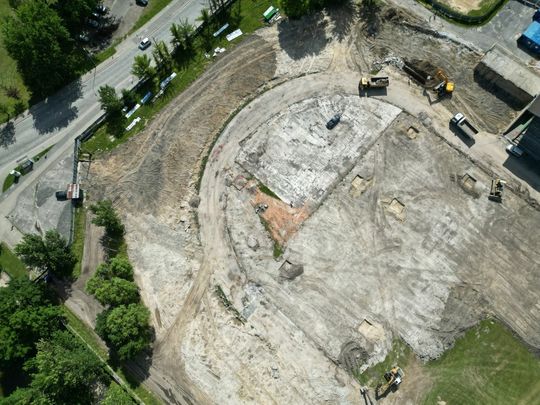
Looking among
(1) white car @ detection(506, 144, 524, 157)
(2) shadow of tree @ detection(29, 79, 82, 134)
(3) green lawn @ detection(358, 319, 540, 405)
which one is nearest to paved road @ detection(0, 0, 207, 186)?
(2) shadow of tree @ detection(29, 79, 82, 134)

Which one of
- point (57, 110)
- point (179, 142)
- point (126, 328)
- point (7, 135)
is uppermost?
point (7, 135)

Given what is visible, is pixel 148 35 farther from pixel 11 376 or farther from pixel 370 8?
pixel 11 376

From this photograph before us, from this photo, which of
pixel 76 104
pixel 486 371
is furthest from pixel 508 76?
pixel 76 104

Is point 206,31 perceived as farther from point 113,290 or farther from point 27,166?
point 113,290

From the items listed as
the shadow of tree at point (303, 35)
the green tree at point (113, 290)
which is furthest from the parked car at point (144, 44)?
the green tree at point (113, 290)

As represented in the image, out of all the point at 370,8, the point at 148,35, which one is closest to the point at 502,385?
the point at 370,8

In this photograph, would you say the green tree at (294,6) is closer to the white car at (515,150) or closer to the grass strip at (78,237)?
the white car at (515,150)
